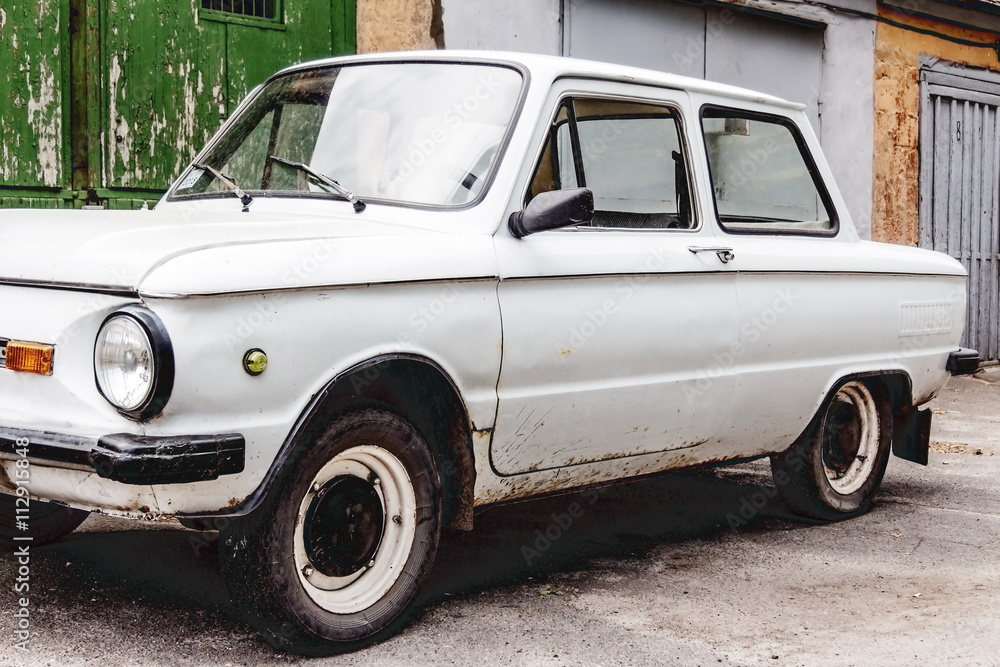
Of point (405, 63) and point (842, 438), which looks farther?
point (842, 438)

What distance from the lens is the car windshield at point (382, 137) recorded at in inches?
158

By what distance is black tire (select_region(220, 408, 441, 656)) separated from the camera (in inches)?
131

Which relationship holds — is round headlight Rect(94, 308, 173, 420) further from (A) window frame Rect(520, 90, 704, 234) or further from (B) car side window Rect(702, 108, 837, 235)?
(B) car side window Rect(702, 108, 837, 235)

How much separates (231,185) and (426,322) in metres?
1.20

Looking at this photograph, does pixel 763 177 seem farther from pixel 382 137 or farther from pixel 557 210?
pixel 382 137

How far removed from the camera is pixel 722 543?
16.7ft

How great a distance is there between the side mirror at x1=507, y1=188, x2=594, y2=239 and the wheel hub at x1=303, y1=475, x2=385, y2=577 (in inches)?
38.7

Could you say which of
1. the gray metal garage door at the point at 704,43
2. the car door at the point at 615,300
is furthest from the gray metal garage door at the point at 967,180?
the car door at the point at 615,300

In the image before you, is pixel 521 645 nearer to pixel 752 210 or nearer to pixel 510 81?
pixel 510 81

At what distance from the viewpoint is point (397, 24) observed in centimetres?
829

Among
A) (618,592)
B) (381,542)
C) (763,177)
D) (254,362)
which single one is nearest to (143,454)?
(254,362)

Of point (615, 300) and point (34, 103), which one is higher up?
point (34, 103)

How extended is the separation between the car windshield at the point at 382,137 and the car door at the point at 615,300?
202 millimetres

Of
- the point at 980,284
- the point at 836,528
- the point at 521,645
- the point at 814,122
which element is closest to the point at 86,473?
the point at 521,645
